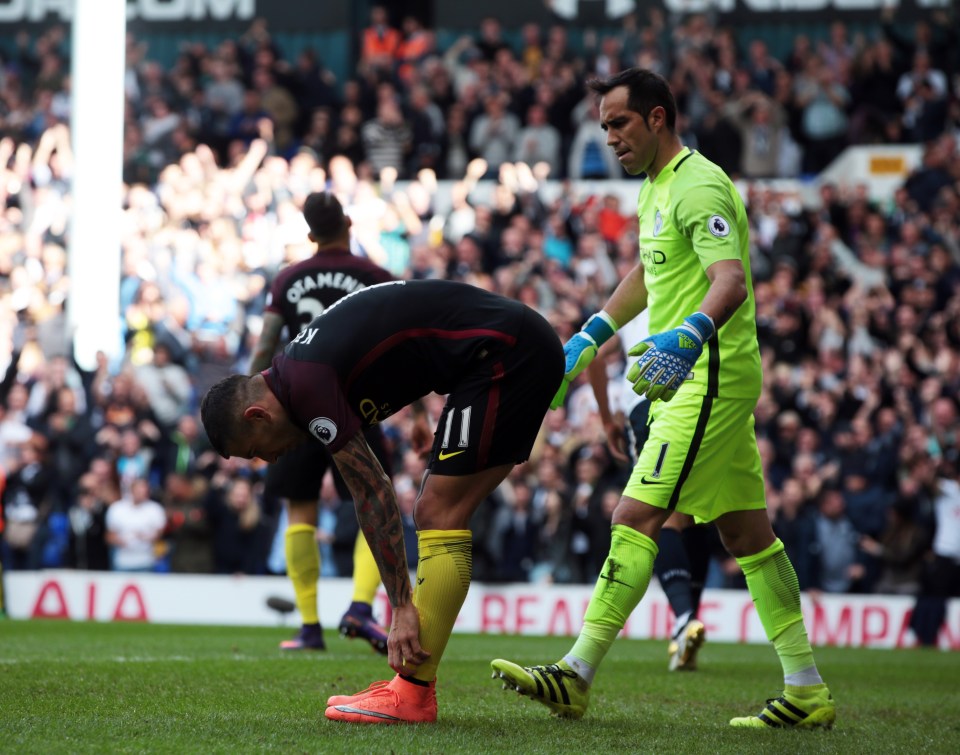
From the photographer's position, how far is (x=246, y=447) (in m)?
4.87

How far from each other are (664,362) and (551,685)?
1197 millimetres

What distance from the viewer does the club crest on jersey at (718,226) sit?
217 inches

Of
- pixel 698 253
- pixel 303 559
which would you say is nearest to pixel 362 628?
pixel 303 559

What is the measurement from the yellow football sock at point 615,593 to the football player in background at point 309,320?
112 inches

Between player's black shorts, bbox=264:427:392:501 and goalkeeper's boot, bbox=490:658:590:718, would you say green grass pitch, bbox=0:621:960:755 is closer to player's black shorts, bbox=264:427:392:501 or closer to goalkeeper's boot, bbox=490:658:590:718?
goalkeeper's boot, bbox=490:658:590:718

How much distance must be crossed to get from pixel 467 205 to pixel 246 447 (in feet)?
50.0

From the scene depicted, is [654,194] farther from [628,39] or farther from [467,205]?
[628,39]

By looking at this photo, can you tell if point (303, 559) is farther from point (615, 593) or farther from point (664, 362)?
point (664, 362)

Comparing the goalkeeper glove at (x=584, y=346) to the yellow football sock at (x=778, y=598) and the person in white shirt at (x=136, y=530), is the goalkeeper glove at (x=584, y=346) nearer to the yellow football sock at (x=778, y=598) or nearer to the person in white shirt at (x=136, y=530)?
the yellow football sock at (x=778, y=598)

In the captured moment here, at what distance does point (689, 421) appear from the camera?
18.4ft

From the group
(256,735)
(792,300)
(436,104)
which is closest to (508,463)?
(256,735)

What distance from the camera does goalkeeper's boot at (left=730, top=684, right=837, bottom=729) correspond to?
18.4 ft

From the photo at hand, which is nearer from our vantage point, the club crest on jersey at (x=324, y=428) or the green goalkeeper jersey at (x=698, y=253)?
the club crest on jersey at (x=324, y=428)

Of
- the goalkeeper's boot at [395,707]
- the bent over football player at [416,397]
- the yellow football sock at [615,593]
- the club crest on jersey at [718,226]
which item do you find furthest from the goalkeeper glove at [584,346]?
the goalkeeper's boot at [395,707]
